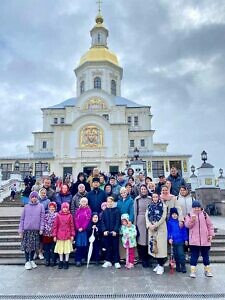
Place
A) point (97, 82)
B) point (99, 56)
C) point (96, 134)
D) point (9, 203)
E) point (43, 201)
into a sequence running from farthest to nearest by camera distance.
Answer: point (99, 56)
point (97, 82)
point (96, 134)
point (9, 203)
point (43, 201)

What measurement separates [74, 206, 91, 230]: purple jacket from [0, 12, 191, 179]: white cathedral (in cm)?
2779

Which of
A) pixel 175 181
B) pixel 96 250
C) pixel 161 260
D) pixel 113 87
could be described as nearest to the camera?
pixel 161 260

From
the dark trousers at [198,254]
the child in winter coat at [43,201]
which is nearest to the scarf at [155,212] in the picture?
the dark trousers at [198,254]

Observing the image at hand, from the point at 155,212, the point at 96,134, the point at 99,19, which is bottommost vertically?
the point at 155,212

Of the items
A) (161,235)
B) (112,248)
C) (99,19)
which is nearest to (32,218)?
(112,248)

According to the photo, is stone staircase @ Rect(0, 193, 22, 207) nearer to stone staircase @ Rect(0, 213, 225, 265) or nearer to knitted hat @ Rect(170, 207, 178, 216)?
stone staircase @ Rect(0, 213, 225, 265)

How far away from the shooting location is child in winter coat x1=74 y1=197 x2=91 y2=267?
605 centimetres

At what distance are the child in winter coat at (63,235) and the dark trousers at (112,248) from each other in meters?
0.81

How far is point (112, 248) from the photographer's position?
6.04 m

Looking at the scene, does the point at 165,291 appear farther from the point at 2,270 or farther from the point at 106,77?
the point at 106,77

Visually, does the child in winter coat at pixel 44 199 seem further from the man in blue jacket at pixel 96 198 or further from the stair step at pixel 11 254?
the stair step at pixel 11 254

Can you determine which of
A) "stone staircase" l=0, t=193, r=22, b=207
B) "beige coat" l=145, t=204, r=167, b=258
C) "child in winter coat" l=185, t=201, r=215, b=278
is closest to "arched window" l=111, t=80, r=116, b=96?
"stone staircase" l=0, t=193, r=22, b=207

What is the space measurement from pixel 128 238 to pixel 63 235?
1.44 metres

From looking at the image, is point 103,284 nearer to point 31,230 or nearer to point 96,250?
point 96,250
